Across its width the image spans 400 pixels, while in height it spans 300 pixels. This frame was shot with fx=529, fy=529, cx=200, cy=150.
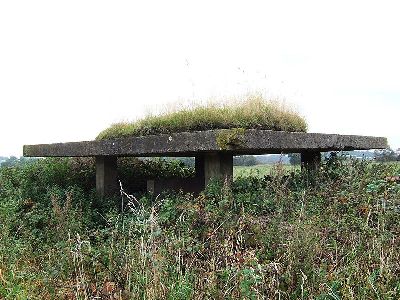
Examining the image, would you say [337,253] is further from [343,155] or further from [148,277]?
[343,155]

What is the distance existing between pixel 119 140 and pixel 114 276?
3440mm

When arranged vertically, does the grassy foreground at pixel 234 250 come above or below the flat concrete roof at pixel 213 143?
below

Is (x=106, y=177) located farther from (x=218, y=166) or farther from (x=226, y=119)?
(x=226, y=119)

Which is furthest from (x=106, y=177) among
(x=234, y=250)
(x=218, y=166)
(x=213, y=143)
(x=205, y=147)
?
(x=234, y=250)

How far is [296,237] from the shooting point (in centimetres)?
453

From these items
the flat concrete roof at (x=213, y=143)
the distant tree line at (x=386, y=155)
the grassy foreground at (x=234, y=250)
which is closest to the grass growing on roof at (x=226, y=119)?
the flat concrete roof at (x=213, y=143)

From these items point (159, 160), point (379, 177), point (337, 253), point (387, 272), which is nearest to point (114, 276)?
point (337, 253)

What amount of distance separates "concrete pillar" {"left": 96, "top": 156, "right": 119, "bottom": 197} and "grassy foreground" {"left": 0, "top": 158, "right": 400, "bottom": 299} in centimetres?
147

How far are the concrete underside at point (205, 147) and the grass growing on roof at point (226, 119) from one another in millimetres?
353

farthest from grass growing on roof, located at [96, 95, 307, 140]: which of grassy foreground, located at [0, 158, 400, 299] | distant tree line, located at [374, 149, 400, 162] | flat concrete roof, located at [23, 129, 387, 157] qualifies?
distant tree line, located at [374, 149, 400, 162]

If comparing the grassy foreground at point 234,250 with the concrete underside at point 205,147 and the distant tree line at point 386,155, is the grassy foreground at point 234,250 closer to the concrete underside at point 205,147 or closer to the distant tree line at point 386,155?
the concrete underside at point 205,147

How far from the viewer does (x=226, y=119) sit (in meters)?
7.28

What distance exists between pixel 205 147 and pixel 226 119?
0.85 meters

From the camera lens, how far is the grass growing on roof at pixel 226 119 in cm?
732
